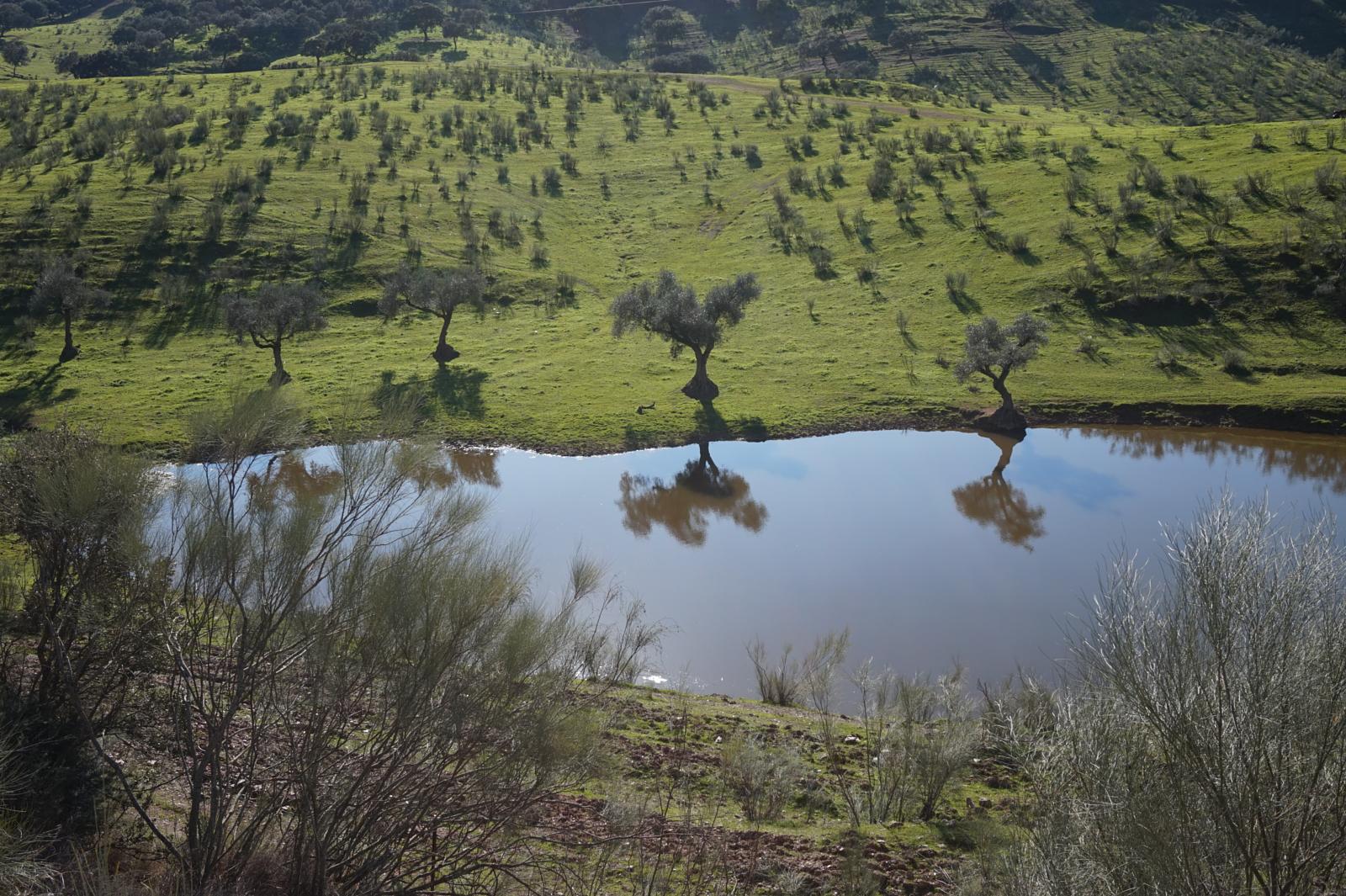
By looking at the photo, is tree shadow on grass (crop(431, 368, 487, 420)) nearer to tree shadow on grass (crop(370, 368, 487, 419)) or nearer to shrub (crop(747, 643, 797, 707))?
tree shadow on grass (crop(370, 368, 487, 419))

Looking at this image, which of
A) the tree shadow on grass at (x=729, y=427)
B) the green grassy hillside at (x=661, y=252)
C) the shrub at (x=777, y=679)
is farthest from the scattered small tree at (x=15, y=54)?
the shrub at (x=777, y=679)

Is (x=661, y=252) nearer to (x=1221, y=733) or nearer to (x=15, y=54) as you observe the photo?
(x=1221, y=733)

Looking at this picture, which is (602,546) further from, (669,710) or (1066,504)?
(1066,504)

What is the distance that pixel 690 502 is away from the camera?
3152 cm

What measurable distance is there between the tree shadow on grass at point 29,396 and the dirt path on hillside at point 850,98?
59.6m

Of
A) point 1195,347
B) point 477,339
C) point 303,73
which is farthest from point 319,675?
point 303,73

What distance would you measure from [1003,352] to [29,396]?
36668 millimetres

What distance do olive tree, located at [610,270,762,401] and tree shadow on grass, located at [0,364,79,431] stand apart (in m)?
21.5

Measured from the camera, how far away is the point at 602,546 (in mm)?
27781

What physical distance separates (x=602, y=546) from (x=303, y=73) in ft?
242

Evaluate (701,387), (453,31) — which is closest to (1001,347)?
(701,387)

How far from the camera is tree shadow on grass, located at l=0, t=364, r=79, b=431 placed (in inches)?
1385

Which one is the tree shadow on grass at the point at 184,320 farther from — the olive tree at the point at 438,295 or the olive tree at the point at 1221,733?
the olive tree at the point at 1221,733

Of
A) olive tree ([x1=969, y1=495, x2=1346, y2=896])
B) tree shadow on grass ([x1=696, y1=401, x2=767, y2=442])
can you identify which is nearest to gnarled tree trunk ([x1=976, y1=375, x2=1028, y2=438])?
tree shadow on grass ([x1=696, y1=401, x2=767, y2=442])
